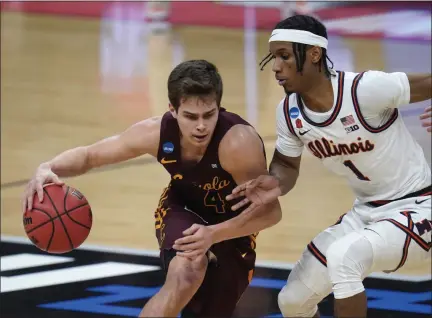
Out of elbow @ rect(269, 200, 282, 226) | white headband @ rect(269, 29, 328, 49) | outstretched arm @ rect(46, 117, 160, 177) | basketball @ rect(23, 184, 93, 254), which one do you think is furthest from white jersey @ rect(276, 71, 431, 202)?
basketball @ rect(23, 184, 93, 254)

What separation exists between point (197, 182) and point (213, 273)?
54cm

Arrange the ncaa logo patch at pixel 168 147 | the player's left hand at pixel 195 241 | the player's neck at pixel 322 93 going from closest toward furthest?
the player's left hand at pixel 195 241, the player's neck at pixel 322 93, the ncaa logo patch at pixel 168 147

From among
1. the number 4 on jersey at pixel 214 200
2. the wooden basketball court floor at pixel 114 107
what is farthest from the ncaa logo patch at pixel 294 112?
the wooden basketball court floor at pixel 114 107

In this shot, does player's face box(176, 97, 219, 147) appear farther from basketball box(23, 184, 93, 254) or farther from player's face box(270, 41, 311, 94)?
basketball box(23, 184, 93, 254)

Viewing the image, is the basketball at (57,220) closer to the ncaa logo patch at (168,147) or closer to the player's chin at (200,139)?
the ncaa logo patch at (168,147)

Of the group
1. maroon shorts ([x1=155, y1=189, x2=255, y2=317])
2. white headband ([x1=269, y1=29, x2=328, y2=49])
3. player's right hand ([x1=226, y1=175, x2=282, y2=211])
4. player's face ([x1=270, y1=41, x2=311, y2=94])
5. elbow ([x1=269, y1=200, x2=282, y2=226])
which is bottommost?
maroon shorts ([x1=155, y1=189, x2=255, y2=317])

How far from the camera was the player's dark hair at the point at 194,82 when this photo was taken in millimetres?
5324

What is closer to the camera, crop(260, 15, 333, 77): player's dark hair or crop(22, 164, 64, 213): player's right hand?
crop(260, 15, 333, 77): player's dark hair

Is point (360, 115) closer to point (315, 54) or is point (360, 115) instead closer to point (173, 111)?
point (315, 54)

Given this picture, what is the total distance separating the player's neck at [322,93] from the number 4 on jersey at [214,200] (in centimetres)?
77

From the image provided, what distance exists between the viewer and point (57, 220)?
18.6 ft

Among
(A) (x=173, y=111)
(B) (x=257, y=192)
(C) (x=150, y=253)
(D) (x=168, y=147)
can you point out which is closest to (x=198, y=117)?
(A) (x=173, y=111)

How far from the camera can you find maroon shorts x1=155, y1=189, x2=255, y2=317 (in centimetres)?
567

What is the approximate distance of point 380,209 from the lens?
5.59m
